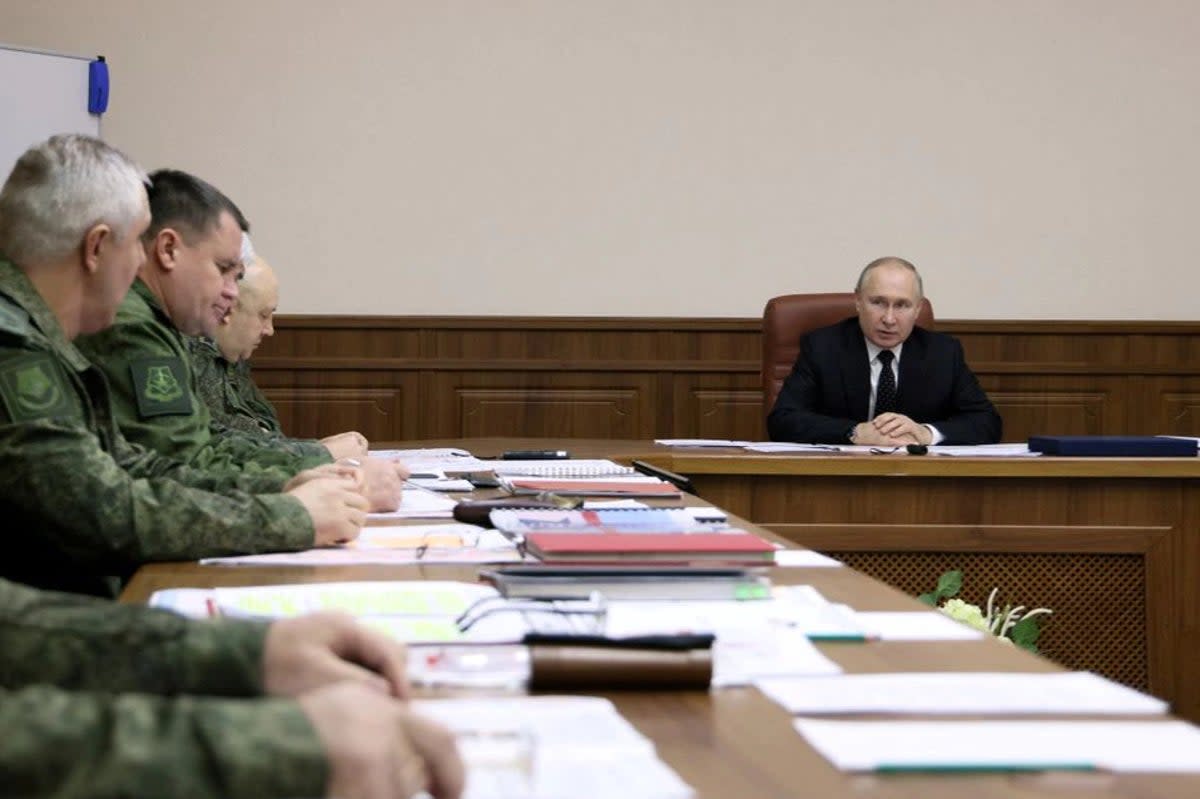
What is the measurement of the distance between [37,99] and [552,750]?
5.64m

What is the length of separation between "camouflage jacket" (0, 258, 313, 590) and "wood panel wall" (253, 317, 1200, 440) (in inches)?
188

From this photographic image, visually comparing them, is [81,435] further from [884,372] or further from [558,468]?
[884,372]

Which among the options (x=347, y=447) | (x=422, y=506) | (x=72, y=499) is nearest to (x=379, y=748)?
(x=72, y=499)

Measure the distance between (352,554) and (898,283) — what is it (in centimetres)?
332

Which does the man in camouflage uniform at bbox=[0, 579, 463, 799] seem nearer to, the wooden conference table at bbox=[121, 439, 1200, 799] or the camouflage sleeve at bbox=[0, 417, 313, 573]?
the wooden conference table at bbox=[121, 439, 1200, 799]

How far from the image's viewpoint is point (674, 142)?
7094 millimetres

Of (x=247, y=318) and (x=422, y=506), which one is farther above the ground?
(x=247, y=318)

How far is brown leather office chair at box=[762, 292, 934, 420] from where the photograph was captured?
5531 millimetres

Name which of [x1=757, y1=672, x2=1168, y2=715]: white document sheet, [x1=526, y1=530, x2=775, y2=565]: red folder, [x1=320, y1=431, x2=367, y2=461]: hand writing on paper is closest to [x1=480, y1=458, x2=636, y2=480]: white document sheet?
[x1=320, y1=431, x2=367, y2=461]: hand writing on paper

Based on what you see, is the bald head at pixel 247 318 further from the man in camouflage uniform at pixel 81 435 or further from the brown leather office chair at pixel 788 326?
the man in camouflage uniform at pixel 81 435

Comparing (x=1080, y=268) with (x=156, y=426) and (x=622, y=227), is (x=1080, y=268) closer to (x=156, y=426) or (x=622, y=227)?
(x=622, y=227)

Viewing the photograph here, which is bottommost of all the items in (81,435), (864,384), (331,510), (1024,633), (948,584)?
(1024,633)

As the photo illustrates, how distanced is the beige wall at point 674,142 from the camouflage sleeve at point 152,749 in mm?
6146

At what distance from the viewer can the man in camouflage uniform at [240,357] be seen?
4430 millimetres
